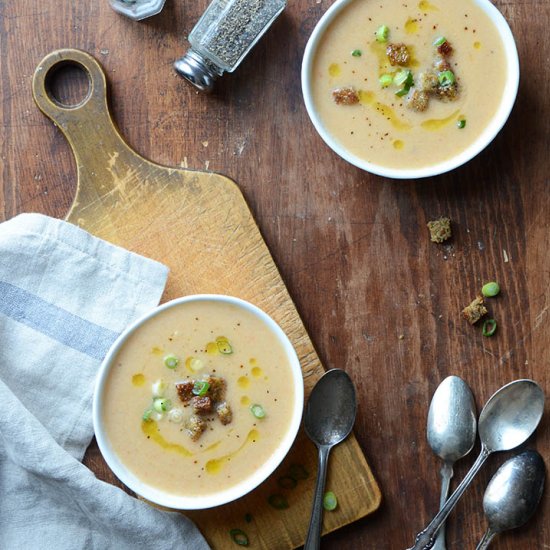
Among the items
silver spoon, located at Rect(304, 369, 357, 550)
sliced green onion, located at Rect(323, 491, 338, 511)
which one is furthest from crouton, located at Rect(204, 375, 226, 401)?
sliced green onion, located at Rect(323, 491, 338, 511)

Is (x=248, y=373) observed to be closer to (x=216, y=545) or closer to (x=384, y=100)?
(x=216, y=545)

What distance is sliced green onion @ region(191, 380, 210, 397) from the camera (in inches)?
86.5

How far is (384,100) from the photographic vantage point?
229 cm

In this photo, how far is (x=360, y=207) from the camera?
96.9 inches

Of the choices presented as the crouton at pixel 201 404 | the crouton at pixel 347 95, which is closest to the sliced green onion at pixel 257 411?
the crouton at pixel 201 404

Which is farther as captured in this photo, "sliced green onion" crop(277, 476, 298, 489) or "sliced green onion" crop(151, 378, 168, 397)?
"sliced green onion" crop(277, 476, 298, 489)

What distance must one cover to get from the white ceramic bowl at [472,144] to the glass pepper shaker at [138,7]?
0.53 metres

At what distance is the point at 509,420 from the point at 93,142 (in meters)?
1.56

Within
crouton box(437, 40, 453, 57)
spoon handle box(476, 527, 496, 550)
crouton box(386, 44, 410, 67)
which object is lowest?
spoon handle box(476, 527, 496, 550)

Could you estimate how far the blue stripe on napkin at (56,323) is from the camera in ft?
7.72

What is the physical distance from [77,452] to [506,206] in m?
1.54

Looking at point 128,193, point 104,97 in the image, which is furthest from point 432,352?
point 104,97

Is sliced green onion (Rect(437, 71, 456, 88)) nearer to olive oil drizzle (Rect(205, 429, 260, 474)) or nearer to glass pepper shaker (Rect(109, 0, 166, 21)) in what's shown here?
glass pepper shaker (Rect(109, 0, 166, 21))

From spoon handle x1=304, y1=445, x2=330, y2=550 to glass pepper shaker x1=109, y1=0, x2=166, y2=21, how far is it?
4.79 ft
